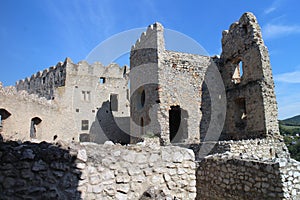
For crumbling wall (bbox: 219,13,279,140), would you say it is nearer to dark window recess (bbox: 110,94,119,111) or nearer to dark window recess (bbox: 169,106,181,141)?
dark window recess (bbox: 169,106,181,141)

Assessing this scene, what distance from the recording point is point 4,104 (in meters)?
13.2

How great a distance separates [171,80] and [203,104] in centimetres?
244

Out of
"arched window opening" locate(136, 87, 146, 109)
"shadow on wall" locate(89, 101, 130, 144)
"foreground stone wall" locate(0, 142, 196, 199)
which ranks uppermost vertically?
"arched window opening" locate(136, 87, 146, 109)

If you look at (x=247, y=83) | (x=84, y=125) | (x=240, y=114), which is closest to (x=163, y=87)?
(x=247, y=83)

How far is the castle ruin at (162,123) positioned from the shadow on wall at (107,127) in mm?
107

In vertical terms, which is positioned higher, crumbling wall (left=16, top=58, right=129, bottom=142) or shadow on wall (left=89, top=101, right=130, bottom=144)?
crumbling wall (left=16, top=58, right=129, bottom=142)

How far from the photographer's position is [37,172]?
9.30 feet

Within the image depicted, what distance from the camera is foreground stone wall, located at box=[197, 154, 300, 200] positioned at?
439 centimetres

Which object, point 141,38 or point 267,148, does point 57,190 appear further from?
point 141,38

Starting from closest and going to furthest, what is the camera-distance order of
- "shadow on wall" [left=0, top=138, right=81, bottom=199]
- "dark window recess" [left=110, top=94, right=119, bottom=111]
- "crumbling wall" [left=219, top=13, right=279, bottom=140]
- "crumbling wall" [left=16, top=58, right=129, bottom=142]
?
"shadow on wall" [left=0, top=138, right=81, bottom=199], "crumbling wall" [left=219, top=13, right=279, bottom=140], "crumbling wall" [left=16, top=58, right=129, bottom=142], "dark window recess" [left=110, top=94, right=119, bottom=111]

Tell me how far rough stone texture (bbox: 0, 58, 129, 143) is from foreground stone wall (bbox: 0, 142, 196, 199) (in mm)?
14858

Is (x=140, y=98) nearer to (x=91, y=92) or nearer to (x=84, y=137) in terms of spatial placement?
(x=84, y=137)

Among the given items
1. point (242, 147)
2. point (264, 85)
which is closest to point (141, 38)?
point (264, 85)

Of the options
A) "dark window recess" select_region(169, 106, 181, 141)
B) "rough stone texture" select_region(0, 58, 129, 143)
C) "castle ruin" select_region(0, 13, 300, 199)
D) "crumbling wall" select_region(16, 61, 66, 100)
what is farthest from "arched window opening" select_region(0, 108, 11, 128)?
"dark window recess" select_region(169, 106, 181, 141)
